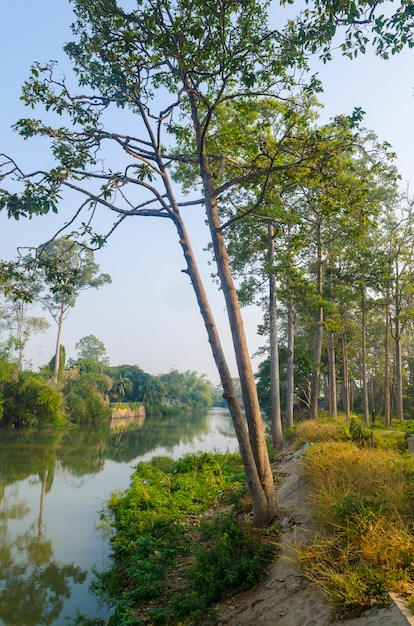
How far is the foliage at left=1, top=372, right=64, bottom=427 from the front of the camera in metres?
29.1

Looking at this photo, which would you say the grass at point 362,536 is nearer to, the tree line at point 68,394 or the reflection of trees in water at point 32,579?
the reflection of trees in water at point 32,579

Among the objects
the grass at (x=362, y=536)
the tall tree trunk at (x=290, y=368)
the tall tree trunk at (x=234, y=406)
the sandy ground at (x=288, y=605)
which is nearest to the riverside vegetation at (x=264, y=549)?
the grass at (x=362, y=536)

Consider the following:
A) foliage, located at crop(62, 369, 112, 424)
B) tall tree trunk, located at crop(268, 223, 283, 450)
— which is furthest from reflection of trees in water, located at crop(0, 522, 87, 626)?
foliage, located at crop(62, 369, 112, 424)

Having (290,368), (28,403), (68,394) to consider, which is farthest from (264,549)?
(68,394)

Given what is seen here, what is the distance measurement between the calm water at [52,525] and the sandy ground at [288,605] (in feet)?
7.84

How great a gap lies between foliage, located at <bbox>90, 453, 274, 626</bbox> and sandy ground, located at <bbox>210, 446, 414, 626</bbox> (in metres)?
0.19

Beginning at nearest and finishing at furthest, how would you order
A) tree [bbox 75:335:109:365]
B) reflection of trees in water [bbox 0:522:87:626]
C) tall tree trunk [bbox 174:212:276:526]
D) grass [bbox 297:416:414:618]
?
grass [bbox 297:416:414:618] → reflection of trees in water [bbox 0:522:87:626] → tall tree trunk [bbox 174:212:276:526] → tree [bbox 75:335:109:365]

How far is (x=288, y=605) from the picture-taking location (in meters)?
3.90

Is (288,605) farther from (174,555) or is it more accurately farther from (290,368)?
(290,368)

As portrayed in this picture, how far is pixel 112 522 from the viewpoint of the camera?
927 centimetres

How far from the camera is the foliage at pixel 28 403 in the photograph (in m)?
29.1

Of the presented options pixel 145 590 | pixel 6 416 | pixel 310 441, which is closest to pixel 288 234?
pixel 310 441

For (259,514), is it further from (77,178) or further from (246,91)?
(246,91)

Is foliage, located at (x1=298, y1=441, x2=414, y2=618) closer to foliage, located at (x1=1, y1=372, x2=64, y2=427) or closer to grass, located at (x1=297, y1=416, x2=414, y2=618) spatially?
grass, located at (x1=297, y1=416, x2=414, y2=618)
